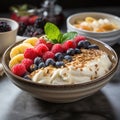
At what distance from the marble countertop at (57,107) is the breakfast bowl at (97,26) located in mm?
327

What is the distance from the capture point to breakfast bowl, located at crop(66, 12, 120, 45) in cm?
122

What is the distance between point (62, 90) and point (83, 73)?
9 centimetres

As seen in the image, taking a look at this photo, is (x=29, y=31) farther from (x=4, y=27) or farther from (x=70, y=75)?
(x=70, y=75)

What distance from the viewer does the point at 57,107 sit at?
87 centimetres

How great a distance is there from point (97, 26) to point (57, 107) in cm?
56

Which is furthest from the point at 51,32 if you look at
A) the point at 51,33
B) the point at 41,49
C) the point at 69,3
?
the point at 69,3

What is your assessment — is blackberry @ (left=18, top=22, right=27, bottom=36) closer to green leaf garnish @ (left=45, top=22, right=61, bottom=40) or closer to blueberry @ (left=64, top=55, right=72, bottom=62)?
green leaf garnish @ (left=45, top=22, right=61, bottom=40)

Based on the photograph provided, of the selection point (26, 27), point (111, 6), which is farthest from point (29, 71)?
point (111, 6)

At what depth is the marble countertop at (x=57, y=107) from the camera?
83 centimetres

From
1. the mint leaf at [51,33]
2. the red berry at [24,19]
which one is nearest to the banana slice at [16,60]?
the mint leaf at [51,33]

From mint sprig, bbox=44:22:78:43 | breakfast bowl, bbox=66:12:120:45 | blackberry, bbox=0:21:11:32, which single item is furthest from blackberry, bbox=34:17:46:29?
mint sprig, bbox=44:22:78:43

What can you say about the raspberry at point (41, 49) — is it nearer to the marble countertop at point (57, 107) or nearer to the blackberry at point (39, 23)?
the marble countertop at point (57, 107)

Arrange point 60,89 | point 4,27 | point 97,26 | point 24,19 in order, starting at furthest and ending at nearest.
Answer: point 24,19, point 97,26, point 4,27, point 60,89

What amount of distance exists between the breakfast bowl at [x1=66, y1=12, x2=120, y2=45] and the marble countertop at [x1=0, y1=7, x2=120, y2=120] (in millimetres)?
327
